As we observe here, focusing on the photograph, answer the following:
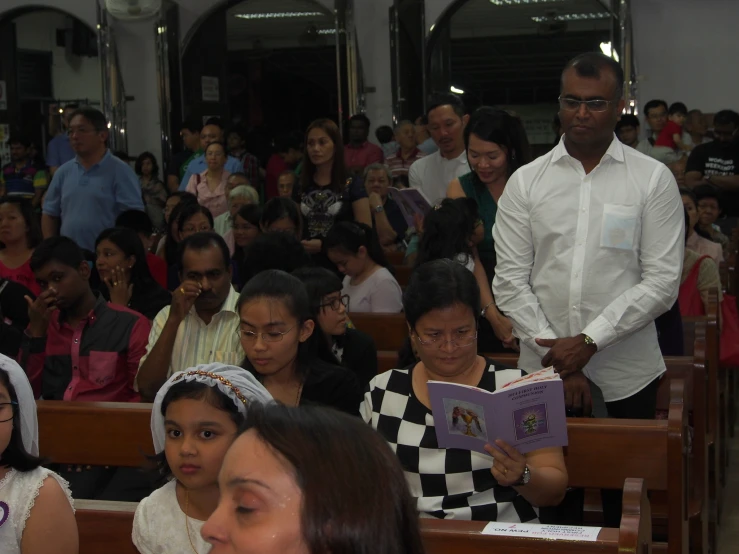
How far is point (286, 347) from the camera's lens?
9.95ft

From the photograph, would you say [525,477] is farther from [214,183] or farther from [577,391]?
[214,183]

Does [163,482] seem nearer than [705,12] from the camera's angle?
Yes

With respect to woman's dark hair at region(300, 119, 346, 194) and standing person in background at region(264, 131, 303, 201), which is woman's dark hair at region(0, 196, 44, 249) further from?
standing person in background at region(264, 131, 303, 201)

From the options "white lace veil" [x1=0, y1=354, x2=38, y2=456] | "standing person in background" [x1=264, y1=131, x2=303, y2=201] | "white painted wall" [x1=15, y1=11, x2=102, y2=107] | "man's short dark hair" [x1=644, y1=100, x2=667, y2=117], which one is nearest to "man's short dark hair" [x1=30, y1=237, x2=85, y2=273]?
"white lace veil" [x1=0, y1=354, x2=38, y2=456]

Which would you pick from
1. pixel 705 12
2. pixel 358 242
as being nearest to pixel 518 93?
pixel 705 12

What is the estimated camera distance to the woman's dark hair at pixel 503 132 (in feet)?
12.3

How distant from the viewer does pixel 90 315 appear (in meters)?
3.86

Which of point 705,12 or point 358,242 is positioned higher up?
point 705,12

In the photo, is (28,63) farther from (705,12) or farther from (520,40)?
(705,12)

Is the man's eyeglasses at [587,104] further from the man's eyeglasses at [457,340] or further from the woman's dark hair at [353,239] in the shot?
the woman's dark hair at [353,239]

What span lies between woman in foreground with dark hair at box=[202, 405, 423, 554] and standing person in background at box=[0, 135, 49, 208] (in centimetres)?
958

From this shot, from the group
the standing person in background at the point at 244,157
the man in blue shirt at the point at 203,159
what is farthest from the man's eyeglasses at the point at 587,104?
the standing person in background at the point at 244,157

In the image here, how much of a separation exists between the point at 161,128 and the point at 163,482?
8.48 meters

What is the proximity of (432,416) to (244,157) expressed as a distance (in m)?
6.83
